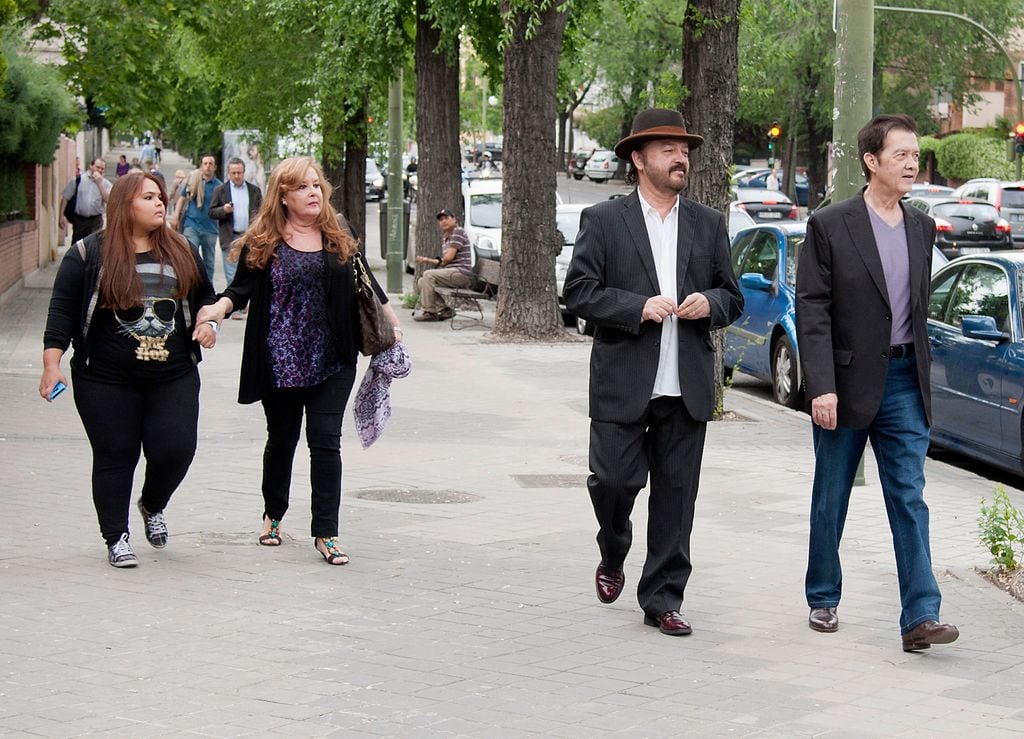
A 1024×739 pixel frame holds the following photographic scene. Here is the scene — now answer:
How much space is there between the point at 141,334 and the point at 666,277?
2290mm

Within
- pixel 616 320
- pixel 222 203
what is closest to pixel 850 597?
pixel 616 320

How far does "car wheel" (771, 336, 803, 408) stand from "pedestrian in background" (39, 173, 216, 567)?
721 cm

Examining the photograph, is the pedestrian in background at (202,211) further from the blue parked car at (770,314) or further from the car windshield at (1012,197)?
the car windshield at (1012,197)

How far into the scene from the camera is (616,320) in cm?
598

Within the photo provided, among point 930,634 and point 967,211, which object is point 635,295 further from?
point 967,211

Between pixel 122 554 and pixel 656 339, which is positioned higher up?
→ pixel 656 339

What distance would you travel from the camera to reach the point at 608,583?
6426mm

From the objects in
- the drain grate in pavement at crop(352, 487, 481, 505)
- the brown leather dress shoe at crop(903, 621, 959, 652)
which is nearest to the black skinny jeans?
the drain grate in pavement at crop(352, 487, 481, 505)

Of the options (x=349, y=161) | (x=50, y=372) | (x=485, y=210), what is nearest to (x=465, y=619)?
(x=50, y=372)

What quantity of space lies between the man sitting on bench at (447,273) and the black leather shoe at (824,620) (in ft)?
48.2

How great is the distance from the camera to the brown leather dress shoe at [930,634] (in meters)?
5.73

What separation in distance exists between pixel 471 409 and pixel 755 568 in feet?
19.0

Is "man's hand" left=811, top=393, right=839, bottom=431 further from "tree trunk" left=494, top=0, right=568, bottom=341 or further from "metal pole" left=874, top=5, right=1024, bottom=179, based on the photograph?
"metal pole" left=874, top=5, right=1024, bottom=179

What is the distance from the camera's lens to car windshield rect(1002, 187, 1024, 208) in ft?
122
